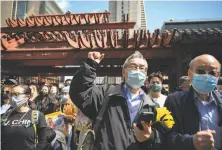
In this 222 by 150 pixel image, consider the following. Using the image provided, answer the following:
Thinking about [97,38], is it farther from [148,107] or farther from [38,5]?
[38,5]

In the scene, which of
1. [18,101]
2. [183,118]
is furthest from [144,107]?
[18,101]

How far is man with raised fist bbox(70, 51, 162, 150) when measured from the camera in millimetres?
1812

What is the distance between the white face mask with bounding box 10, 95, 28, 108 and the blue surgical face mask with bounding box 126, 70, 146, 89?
5.32 feet

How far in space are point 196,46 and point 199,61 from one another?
3616mm

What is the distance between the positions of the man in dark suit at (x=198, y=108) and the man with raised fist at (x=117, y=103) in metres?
0.17

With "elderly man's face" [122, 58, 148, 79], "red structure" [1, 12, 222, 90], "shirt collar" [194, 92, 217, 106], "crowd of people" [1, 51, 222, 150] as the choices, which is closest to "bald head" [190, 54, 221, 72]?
"crowd of people" [1, 51, 222, 150]

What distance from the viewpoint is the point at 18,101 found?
3059 mm

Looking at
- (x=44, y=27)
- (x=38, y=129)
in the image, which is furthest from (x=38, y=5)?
(x=38, y=129)

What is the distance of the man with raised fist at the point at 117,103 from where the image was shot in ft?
5.94

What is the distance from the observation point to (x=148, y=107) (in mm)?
1951

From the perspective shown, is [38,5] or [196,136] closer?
[196,136]

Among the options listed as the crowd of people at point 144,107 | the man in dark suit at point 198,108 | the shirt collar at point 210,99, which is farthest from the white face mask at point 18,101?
the shirt collar at point 210,99

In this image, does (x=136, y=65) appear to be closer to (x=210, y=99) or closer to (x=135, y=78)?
(x=135, y=78)

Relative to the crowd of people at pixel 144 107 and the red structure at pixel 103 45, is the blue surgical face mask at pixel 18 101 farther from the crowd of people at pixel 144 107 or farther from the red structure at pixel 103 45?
the red structure at pixel 103 45
